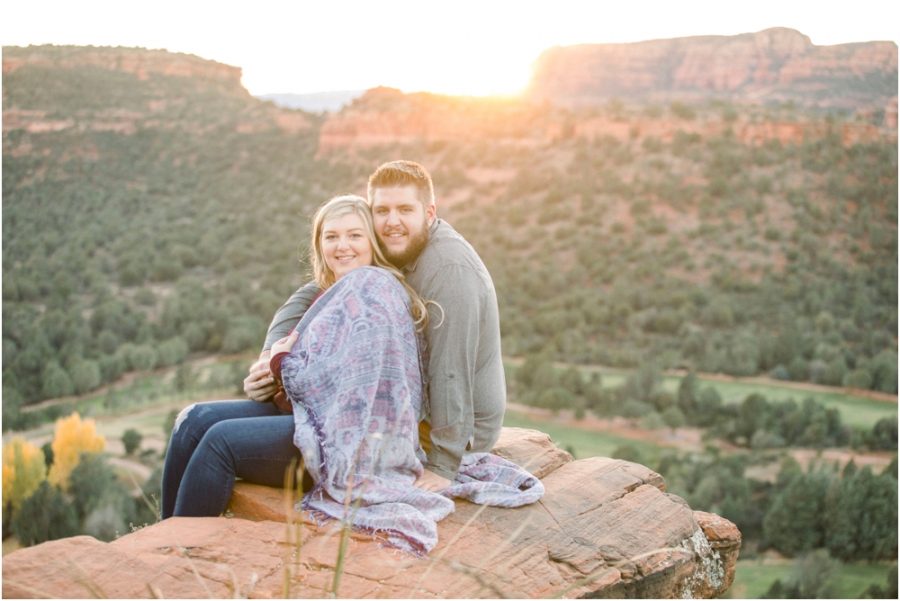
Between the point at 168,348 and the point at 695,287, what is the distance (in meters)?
15.2

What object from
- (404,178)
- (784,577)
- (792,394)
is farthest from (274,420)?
(792,394)

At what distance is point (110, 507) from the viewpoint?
42.2ft

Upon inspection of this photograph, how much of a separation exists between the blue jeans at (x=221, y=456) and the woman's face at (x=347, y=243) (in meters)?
0.65

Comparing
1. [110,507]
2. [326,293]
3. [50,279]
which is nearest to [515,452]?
[326,293]

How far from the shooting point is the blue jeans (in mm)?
3277

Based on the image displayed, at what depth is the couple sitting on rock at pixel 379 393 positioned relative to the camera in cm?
321

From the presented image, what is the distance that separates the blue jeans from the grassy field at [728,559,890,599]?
9.58 metres

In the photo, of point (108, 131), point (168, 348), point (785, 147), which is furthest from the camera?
point (108, 131)

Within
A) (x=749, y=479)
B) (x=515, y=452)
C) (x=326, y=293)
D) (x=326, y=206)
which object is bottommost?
(x=749, y=479)

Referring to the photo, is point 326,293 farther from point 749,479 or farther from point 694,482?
point 749,479

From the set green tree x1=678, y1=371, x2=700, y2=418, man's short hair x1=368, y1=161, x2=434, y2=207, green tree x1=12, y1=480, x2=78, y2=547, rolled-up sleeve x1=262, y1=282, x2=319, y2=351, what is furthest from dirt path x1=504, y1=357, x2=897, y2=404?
man's short hair x1=368, y1=161, x2=434, y2=207

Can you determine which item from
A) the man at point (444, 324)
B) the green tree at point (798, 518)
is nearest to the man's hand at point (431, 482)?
the man at point (444, 324)

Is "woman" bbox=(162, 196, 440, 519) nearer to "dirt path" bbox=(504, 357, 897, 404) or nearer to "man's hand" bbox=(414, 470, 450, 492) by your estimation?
"man's hand" bbox=(414, 470, 450, 492)

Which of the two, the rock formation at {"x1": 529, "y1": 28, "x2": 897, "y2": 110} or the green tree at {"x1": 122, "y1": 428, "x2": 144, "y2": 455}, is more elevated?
the rock formation at {"x1": 529, "y1": 28, "x2": 897, "y2": 110}
